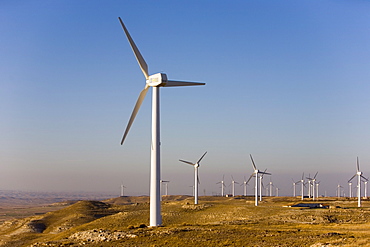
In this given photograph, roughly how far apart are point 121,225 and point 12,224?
2153 inches

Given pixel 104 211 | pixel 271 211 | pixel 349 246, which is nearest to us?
pixel 349 246

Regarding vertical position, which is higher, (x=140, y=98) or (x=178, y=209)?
(x=140, y=98)

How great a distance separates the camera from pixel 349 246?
44500 mm

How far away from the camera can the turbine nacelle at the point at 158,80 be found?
6419cm

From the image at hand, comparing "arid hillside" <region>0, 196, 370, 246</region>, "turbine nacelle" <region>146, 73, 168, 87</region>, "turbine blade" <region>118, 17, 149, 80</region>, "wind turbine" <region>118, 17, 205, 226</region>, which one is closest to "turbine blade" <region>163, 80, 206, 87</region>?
"wind turbine" <region>118, 17, 205, 226</region>

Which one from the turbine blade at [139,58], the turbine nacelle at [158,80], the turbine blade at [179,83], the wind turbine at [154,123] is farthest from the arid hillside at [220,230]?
the turbine blade at [139,58]

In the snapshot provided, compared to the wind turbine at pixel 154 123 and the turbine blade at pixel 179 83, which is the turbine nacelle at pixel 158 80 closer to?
the wind turbine at pixel 154 123

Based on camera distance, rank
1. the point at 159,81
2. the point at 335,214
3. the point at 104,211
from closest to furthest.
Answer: the point at 159,81 → the point at 335,214 → the point at 104,211

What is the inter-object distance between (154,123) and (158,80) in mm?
5992

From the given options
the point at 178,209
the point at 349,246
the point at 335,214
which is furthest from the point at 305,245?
the point at 178,209

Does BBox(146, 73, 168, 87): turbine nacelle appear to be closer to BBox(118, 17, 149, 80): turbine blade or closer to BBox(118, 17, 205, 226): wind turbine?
BBox(118, 17, 205, 226): wind turbine

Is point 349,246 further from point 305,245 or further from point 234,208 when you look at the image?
point 234,208

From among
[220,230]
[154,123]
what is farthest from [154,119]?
[220,230]

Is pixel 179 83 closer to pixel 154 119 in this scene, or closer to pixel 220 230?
pixel 154 119
